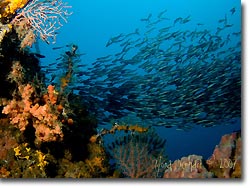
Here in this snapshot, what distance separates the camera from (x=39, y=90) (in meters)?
2.90

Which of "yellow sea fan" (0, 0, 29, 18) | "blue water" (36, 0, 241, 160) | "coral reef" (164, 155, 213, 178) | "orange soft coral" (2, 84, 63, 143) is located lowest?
"coral reef" (164, 155, 213, 178)

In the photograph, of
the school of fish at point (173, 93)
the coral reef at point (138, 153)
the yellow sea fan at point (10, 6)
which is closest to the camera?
the yellow sea fan at point (10, 6)

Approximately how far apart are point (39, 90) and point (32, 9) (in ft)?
2.41

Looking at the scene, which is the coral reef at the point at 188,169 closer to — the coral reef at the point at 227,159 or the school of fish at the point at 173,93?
the coral reef at the point at 227,159

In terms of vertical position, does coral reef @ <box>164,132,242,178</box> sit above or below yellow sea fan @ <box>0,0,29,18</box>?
below

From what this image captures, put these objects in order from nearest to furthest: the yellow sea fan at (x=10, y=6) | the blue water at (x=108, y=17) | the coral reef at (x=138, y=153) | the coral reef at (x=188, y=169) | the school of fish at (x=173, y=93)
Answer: the yellow sea fan at (x=10, y=6) < the coral reef at (x=188, y=169) < the coral reef at (x=138, y=153) < the school of fish at (x=173, y=93) < the blue water at (x=108, y=17)

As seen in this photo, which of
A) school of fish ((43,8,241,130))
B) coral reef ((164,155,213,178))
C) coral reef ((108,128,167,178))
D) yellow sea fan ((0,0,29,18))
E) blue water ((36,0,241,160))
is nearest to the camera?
yellow sea fan ((0,0,29,18))

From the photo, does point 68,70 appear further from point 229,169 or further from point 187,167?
point 229,169

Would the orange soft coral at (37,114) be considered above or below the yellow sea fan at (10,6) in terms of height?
below

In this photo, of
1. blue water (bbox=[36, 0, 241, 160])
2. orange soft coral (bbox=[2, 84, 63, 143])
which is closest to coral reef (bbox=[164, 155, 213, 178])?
orange soft coral (bbox=[2, 84, 63, 143])

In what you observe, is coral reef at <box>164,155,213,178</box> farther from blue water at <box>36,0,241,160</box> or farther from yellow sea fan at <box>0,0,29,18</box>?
blue water at <box>36,0,241,160</box>

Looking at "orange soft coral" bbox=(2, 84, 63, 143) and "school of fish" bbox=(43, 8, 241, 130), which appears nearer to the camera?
"orange soft coral" bbox=(2, 84, 63, 143)

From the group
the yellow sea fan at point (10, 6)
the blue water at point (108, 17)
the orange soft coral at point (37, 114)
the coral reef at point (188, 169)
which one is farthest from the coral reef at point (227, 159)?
the blue water at point (108, 17)

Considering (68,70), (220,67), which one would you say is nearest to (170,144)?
(220,67)
